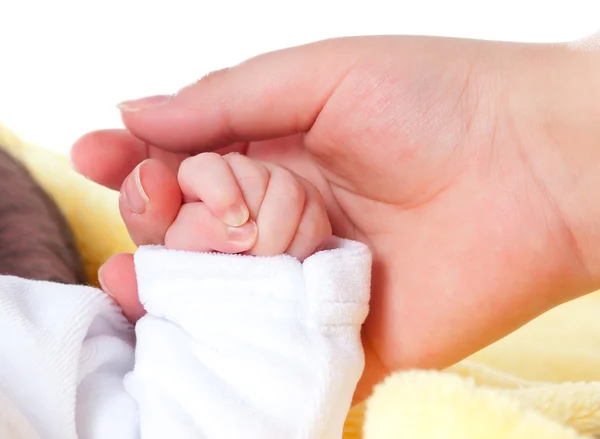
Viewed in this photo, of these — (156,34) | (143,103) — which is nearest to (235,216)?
(143,103)

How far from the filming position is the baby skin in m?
0.61

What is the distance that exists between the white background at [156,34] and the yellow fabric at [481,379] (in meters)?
0.12

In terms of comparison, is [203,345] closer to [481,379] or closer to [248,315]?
[248,315]

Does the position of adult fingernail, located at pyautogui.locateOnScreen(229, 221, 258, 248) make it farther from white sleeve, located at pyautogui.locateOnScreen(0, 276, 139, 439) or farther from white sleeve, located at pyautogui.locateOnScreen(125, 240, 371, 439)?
white sleeve, located at pyautogui.locateOnScreen(0, 276, 139, 439)

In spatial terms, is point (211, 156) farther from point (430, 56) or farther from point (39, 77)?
point (39, 77)

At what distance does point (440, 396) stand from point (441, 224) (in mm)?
297

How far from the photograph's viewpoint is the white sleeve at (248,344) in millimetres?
549

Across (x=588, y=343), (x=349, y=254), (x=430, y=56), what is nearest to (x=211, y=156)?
(x=349, y=254)

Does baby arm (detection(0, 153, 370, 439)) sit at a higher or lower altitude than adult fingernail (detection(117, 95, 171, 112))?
lower

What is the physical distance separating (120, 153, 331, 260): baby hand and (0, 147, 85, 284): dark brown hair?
1.44ft

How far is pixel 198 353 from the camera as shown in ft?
1.93

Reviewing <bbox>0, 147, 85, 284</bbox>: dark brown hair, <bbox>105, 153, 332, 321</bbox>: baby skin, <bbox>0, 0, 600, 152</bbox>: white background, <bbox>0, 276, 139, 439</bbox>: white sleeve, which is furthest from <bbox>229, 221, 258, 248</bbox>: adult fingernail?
<bbox>0, 0, 600, 152</bbox>: white background

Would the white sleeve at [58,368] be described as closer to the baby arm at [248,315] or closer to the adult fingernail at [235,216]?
the baby arm at [248,315]

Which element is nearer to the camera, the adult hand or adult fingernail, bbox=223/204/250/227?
adult fingernail, bbox=223/204/250/227
